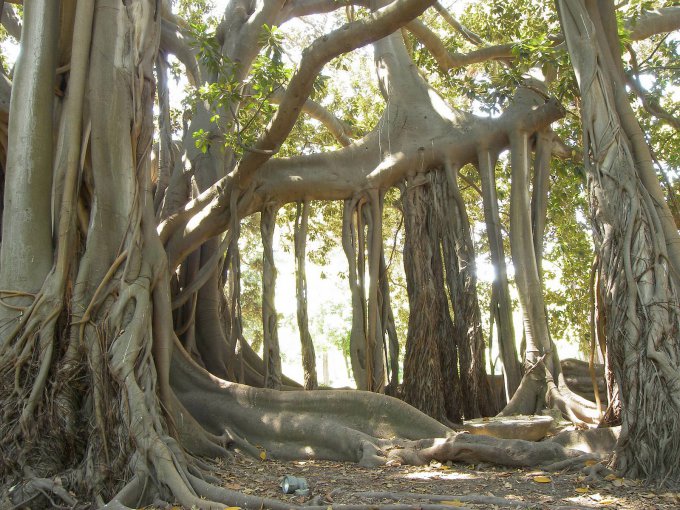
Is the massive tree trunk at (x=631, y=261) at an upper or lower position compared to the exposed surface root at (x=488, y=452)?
upper

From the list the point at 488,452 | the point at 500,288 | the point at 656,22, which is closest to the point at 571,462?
the point at 488,452

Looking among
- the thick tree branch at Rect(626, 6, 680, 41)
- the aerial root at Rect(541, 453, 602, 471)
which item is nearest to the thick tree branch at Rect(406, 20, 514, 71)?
the thick tree branch at Rect(626, 6, 680, 41)

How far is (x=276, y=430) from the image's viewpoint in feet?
14.9

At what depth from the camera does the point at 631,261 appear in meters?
3.60

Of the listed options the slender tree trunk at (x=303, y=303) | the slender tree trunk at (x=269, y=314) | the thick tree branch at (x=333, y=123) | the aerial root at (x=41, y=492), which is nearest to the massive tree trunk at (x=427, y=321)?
the slender tree trunk at (x=303, y=303)

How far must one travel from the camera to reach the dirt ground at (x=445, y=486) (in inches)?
111

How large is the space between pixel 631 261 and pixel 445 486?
1.60 meters

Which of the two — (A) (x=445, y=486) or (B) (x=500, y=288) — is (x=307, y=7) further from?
(A) (x=445, y=486)

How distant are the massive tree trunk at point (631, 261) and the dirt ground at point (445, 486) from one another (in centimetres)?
26

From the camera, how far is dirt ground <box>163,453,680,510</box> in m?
2.83

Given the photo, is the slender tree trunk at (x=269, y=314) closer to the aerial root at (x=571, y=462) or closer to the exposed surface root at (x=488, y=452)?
the exposed surface root at (x=488, y=452)

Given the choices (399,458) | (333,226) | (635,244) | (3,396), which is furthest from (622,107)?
(333,226)

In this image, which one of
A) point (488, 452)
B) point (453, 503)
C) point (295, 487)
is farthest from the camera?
point (488, 452)

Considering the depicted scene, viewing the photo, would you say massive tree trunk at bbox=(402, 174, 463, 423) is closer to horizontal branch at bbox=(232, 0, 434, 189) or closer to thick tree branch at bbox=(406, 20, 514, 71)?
thick tree branch at bbox=(406, 20, 514, 71)
